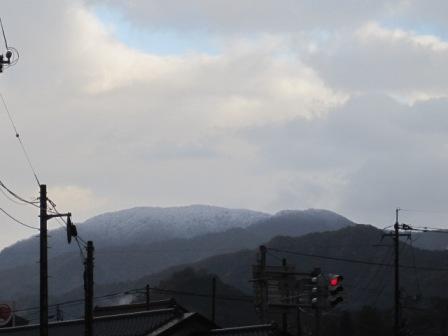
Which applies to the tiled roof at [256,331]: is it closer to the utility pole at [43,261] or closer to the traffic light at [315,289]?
the traffic light at [315,289]

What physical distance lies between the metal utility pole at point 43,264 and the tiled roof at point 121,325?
13985 mm

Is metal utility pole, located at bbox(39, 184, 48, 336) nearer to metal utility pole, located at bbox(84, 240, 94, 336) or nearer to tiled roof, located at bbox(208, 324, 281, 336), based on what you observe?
metal utility pole, located at bbox(84, 240, 94, 336)

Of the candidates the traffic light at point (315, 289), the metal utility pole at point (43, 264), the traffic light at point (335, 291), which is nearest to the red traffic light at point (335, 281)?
the traffic light at point (335, 291)

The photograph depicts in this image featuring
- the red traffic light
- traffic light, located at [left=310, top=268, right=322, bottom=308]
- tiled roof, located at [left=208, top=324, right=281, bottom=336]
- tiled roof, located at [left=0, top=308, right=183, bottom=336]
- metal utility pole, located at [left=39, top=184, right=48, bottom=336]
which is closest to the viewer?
metal utility pole, located at [left=39, top=184, right=48, bottom=336]

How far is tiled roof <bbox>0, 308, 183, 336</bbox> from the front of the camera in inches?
2090

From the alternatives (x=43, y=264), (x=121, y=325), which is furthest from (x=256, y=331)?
(x=43, y=264)

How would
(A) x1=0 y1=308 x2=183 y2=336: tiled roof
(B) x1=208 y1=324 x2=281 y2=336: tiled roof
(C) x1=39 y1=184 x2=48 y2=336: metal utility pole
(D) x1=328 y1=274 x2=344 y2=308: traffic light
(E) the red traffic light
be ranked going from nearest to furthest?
(C) x1=39 y1=184 x2=48 y2=336: metal utility pole < (D) x1=328 y1=274 x2=344 y2=308: traffic light < (E) the red traffic light < (B) x1=208 y1=324 x2=281 y2=336: tiled roof < (A) x1=0 y1=308 x2=183 y2=336: tiled roof

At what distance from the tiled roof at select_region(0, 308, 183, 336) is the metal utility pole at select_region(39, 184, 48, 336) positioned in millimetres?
13985

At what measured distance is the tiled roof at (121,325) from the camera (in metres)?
53.1

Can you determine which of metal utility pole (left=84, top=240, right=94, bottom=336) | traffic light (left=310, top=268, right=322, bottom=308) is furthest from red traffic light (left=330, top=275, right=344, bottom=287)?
metal utility pole (left=84, top=240, right=94, bottom=336)

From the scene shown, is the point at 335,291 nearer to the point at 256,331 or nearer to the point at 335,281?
the point at 335,281

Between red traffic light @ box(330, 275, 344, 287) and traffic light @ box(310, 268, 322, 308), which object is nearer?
red traffic light @ box(330, 275, 344, 287)

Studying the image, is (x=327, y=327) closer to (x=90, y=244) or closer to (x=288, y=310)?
(x=288, y=310)

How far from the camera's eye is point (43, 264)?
3834 cm
